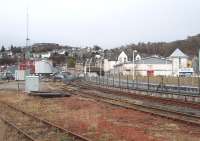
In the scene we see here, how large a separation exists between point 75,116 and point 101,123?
350 cm

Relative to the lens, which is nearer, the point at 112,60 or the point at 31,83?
the point at 31,83

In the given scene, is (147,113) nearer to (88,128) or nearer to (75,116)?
(75,116)

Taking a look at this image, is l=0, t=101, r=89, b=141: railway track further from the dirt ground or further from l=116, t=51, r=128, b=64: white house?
l=116, t=51, r=128, b=64: white house

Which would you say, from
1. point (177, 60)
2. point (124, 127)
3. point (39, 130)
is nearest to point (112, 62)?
point (177, 60)

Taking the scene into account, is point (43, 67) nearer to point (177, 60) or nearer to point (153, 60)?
point (153, 60)

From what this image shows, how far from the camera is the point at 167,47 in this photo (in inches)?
6117

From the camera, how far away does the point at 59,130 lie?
1703 centimetres

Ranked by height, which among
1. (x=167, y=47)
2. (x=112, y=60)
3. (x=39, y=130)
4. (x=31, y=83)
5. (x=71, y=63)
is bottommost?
(x=39, y=130)

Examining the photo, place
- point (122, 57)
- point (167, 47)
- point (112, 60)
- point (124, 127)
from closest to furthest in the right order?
1. point (124, 127)
2. point (122, 57)
3. point (112, 60)
4. point (167, 47)

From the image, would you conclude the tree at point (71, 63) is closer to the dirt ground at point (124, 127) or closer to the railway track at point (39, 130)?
the dirt ground at point (124, 127)

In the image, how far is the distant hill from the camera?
136m

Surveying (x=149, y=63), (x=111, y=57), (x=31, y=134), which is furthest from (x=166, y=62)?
(x=31, y=134)

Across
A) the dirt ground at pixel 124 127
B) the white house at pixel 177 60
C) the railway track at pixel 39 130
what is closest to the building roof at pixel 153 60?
the white house at pixel 177 60

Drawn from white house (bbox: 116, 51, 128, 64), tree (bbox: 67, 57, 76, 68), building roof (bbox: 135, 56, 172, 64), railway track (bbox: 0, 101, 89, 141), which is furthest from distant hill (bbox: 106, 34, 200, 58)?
railway track (bbox: 0, 101, 89, 141)
